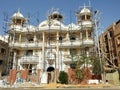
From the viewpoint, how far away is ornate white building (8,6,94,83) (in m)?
36.0

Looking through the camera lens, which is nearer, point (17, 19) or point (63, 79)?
point (63, 79)

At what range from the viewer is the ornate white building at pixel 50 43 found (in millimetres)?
36000

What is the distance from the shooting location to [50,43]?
37438 millimetres

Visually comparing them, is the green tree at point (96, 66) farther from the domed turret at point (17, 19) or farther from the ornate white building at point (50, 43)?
the domed turret at point (17, 19)

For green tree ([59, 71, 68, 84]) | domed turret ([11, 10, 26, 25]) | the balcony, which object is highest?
domed turret ([11, 10, 26, 25])

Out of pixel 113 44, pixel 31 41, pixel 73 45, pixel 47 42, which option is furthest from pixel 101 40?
pixel 31 41

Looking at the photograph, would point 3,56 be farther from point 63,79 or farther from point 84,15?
point 84,15

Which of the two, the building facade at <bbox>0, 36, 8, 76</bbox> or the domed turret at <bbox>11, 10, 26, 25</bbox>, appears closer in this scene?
the building facade at <bbox>0, 36, 8, 76</bbox>

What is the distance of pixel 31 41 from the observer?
3897cm

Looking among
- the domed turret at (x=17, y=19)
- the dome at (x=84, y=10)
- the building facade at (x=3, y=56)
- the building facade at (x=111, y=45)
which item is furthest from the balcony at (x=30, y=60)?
the dome at (x=84, y=10)

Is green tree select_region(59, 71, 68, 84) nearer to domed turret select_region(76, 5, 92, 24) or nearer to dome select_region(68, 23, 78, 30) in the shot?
dome select_region(68, 23, 78, 30)

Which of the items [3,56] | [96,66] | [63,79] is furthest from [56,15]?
[63,79]

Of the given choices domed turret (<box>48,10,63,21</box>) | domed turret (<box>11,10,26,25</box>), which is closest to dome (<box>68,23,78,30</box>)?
domed turret (<box>48,10,63,21</box>)

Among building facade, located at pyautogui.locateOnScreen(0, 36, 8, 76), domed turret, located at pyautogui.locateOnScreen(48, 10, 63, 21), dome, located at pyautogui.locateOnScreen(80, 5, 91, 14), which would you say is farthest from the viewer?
domed turret, located at pyautogui.locateOnScreen(48, 10, 63, 21)
